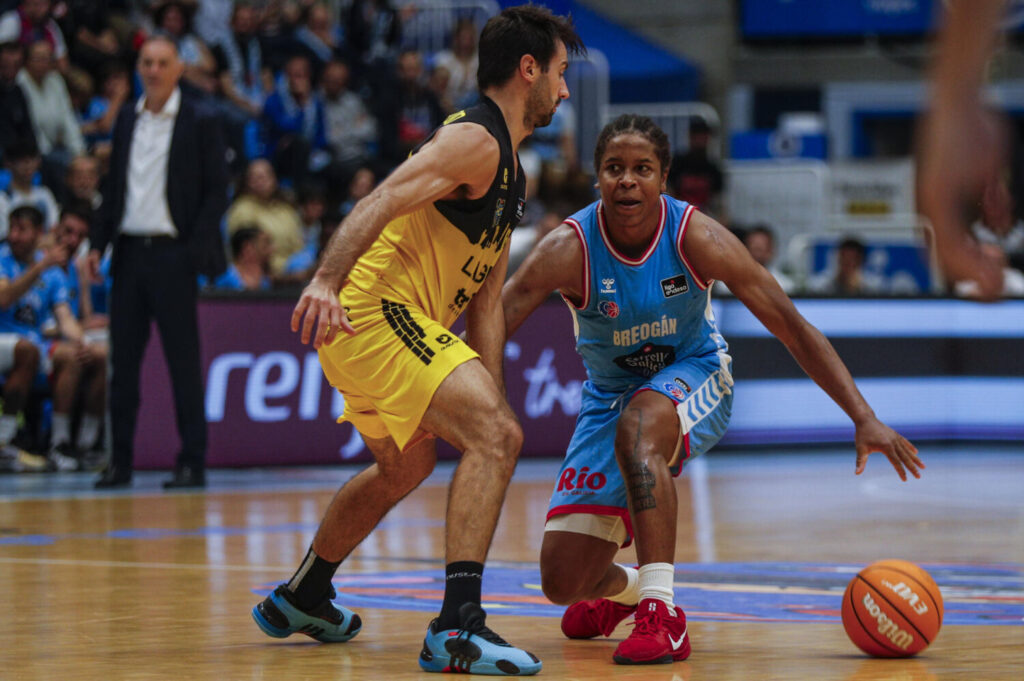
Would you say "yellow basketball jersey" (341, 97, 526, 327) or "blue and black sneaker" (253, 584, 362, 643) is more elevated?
"yellow basketball jersey" (341, 97, 526, 327)

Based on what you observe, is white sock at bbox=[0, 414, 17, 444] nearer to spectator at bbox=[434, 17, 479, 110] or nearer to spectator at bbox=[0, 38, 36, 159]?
spectator at bbox=[0, 38, 36, 159]

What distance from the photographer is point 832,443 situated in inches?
565

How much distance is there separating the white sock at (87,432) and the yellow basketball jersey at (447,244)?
739cm

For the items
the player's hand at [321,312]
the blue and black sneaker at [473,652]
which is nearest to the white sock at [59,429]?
the blue and black sneaker at [473,652]

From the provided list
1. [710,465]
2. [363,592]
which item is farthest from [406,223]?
[710,465]

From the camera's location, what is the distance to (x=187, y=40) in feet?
51.2

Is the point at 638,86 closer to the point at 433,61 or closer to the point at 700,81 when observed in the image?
the point at 700,81

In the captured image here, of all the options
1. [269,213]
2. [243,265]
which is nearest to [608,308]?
[243,265]

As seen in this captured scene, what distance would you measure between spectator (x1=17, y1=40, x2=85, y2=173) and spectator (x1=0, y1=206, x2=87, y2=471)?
Answer: 242 cm

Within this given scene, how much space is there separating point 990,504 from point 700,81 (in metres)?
14.7

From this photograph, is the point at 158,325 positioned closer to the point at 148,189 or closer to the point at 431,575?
the point at 148,189

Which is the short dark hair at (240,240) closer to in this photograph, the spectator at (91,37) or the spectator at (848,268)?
the spectator at (91,37)

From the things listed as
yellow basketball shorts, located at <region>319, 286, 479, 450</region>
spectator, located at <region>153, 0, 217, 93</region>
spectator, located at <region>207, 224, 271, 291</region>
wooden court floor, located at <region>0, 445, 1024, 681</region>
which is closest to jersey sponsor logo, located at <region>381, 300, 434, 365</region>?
yellow basketball shorts, located at <region>319, 286, 479, 450</region>

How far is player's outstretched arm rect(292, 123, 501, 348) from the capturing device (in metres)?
4.14
